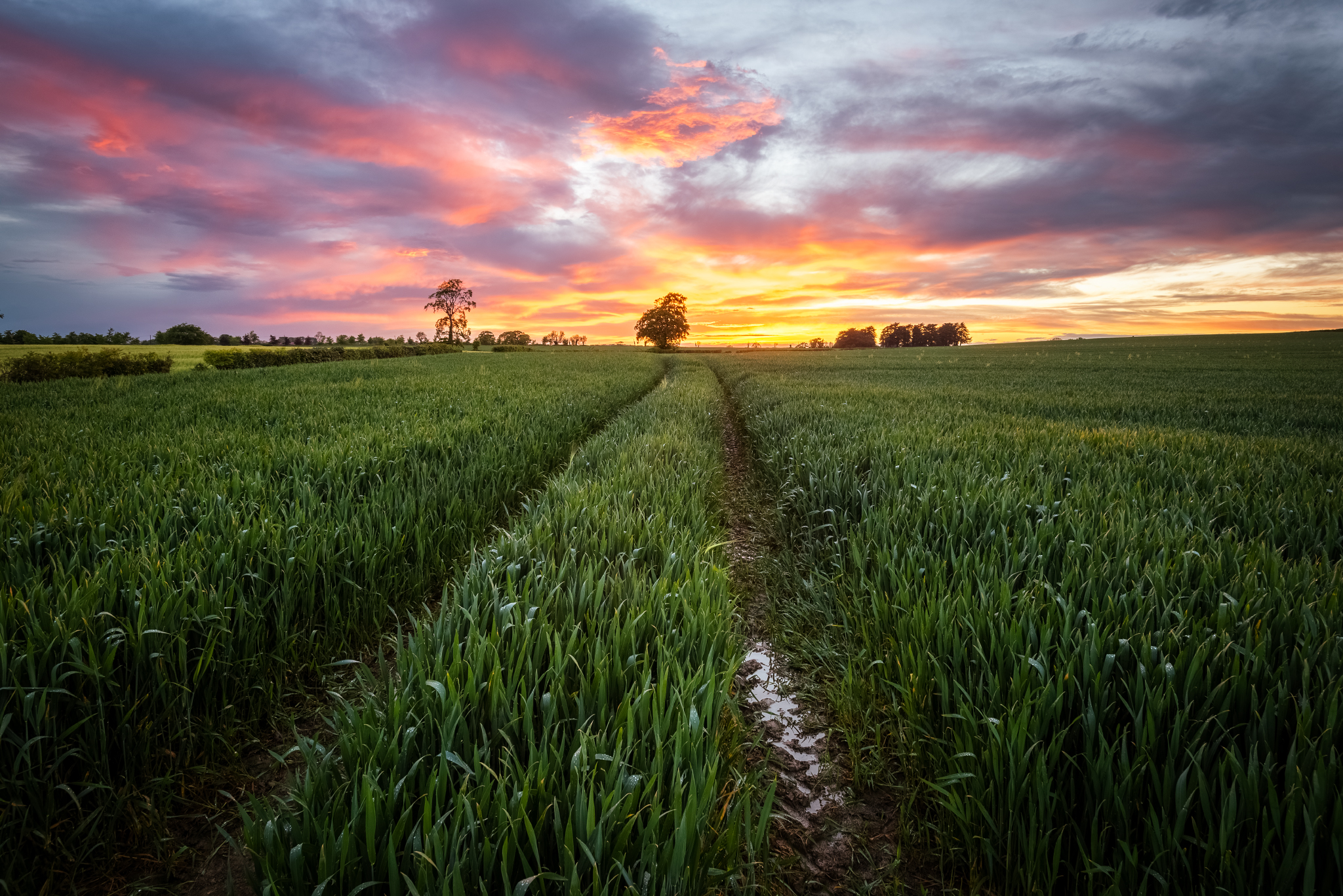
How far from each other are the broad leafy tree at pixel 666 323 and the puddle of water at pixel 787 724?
94.6 meters

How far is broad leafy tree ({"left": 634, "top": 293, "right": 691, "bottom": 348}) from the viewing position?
95125mm

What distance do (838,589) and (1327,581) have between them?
2490 millimetres

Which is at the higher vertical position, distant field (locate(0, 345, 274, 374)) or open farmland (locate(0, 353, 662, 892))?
→ distant field (locate(0, 345, 274, 374))

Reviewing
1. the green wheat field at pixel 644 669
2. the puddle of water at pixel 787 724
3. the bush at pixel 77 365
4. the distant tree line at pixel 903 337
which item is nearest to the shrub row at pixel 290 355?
the bush at pixel 77 365

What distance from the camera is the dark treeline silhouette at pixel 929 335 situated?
116m

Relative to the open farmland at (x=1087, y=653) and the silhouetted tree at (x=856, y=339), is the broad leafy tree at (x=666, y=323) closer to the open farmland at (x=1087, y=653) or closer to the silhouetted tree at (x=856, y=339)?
the silhouetted tree at (x=856, y=339)

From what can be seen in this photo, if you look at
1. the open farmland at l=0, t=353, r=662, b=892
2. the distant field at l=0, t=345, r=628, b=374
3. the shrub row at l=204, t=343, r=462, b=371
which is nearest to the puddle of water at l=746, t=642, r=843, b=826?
the open farmland at l=0, t=353, r=662, b=892

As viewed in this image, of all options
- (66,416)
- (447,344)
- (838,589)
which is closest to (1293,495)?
(838,589)

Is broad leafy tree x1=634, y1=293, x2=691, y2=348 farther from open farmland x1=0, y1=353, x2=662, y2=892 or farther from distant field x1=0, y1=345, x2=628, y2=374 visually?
open farmland x1=0, y1=353, x2=662, y2=892

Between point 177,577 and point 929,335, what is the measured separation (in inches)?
5193

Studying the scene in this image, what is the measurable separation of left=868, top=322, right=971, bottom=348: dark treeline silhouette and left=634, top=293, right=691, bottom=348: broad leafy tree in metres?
48.5

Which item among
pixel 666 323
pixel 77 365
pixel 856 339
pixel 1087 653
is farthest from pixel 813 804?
pixel 856 339

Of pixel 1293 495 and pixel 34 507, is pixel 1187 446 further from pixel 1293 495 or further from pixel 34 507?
pixel 34 507

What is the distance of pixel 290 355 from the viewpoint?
37.0m
